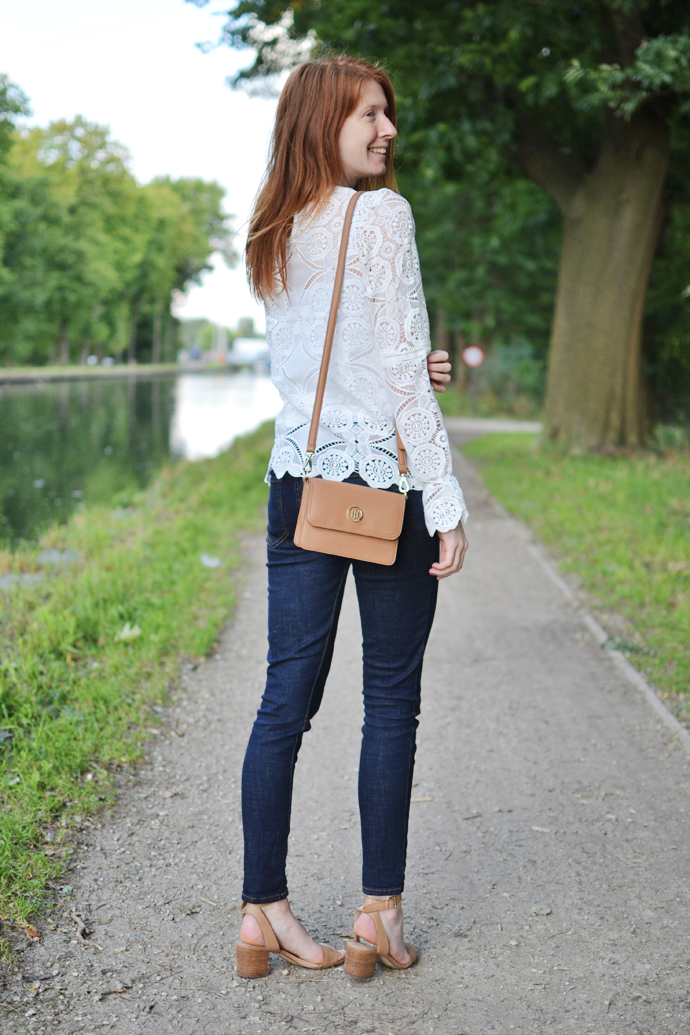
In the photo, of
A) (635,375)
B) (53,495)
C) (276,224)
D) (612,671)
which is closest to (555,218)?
(635,375)

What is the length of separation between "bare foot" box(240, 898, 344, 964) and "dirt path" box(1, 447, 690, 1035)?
0.07 m

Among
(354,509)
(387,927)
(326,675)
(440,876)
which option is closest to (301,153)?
(354,509)

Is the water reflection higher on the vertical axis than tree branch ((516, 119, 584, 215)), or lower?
lower

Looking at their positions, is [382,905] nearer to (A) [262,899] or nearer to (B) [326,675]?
(A) [262,899]

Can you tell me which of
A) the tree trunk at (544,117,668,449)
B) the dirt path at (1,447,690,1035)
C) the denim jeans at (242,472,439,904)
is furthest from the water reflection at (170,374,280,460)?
the denim jeans at (242,472,439,904)

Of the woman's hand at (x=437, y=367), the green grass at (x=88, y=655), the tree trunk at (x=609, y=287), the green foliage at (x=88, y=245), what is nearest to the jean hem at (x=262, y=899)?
the green grass at (x=88, y=655)

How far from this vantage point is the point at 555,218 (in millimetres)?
18766

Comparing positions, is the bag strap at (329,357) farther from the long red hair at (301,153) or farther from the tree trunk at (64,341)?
the tree trunk at (64,341)

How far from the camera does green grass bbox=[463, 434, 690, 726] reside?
5547mm

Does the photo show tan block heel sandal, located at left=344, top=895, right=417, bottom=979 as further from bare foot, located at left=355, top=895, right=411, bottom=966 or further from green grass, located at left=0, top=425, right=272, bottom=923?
green grass, located at left=0, top=425, right=272, bottom=923

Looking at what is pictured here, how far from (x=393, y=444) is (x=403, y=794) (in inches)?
35.4

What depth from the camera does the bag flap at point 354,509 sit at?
7.65 ft

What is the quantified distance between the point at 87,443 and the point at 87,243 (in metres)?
37.7

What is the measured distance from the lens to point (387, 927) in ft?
8.35
